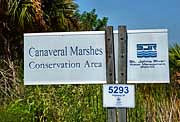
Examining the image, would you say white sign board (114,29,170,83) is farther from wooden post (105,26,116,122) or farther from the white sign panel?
the white sign panel

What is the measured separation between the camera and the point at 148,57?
22.6ft

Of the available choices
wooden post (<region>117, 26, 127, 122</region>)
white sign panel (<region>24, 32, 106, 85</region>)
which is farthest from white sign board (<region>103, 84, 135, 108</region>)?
white sign panel (<region>24, 32, 106, 85</region>)

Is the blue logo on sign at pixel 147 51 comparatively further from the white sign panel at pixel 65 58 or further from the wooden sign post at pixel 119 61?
the white sign panel at pixel 65 58

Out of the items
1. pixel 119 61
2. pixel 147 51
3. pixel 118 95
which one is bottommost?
pixel 118 95

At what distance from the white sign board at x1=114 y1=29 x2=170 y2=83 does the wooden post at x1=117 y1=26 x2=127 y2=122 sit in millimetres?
61

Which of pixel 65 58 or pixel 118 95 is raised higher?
pixel 65 58

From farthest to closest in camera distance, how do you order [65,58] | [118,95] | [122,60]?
[65,58] < [122,60] < [118,95]

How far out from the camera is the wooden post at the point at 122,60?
22.6 ft

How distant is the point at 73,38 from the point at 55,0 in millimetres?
6643

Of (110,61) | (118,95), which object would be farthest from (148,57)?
(118,95)

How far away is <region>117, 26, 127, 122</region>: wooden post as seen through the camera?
6898mm

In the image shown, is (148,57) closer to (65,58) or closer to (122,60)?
(122,60)

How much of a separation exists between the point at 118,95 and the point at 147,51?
2.21ft

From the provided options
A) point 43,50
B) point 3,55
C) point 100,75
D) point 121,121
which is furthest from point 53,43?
point 3,55
